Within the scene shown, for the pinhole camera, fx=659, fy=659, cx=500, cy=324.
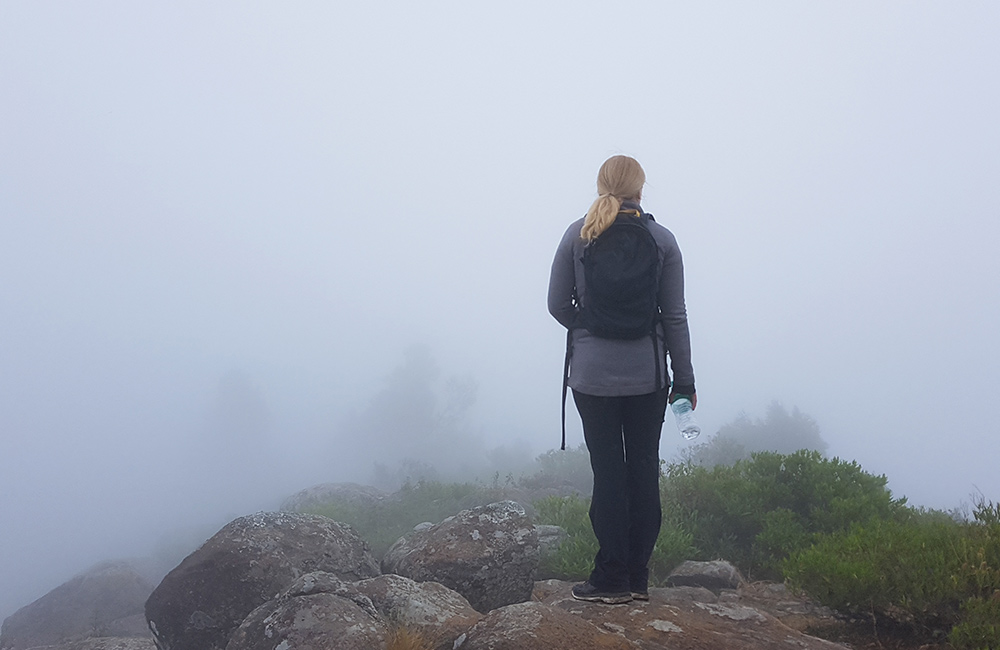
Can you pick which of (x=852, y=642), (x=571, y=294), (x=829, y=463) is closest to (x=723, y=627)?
(x=852, y=642)

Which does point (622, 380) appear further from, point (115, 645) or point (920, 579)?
point (115, 645)

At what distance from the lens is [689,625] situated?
12.3 feet

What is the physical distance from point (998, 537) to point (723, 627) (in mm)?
1904

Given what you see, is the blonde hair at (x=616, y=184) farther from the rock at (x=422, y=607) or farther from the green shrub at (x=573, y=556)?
the green shrub at (x=573, y=556)

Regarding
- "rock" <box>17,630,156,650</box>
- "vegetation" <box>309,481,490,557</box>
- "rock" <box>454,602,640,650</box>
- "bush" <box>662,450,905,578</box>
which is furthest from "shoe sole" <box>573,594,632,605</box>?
"vegetation" <box>309,481,490,557</box>

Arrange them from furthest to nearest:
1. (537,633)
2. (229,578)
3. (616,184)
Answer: (229,578) < (616,184) < (537,633)

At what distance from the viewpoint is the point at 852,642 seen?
164 inches

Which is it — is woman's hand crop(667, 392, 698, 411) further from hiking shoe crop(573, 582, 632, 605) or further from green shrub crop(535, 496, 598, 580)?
green shrub crop(535, 496, 598, 580)

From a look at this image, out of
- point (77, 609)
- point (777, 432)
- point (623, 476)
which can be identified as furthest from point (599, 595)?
point (777, 432)

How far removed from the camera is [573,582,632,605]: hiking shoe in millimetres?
4031

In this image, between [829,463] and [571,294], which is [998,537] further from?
[829,463]

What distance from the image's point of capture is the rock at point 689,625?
3.54 m

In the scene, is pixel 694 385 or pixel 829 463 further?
pixel 829 463

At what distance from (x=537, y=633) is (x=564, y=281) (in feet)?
6.75
